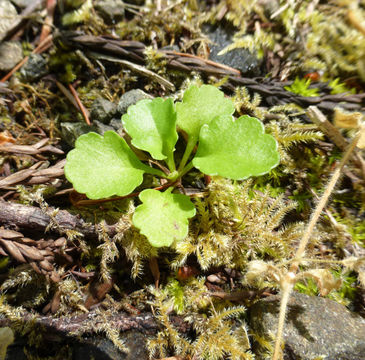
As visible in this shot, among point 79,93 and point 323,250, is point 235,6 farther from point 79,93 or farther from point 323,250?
point 323,250

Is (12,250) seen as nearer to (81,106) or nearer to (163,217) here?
(163,217)

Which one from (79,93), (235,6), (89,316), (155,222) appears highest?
(235,6)

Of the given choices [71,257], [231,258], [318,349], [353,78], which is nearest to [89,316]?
[71,257]

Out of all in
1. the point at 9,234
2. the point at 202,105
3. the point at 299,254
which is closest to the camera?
the point at 299,254

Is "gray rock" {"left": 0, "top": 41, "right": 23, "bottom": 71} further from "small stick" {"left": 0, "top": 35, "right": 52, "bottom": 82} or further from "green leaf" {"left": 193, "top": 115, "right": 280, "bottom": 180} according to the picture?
"green leaf" {"left": 193, "top": 115, "right": 280, "bottom": 180}

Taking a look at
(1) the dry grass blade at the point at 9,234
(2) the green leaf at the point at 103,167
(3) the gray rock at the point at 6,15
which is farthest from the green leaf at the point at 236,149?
(3) the gray rock at the point at 6,15

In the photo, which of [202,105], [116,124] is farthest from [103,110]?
[202,105]
